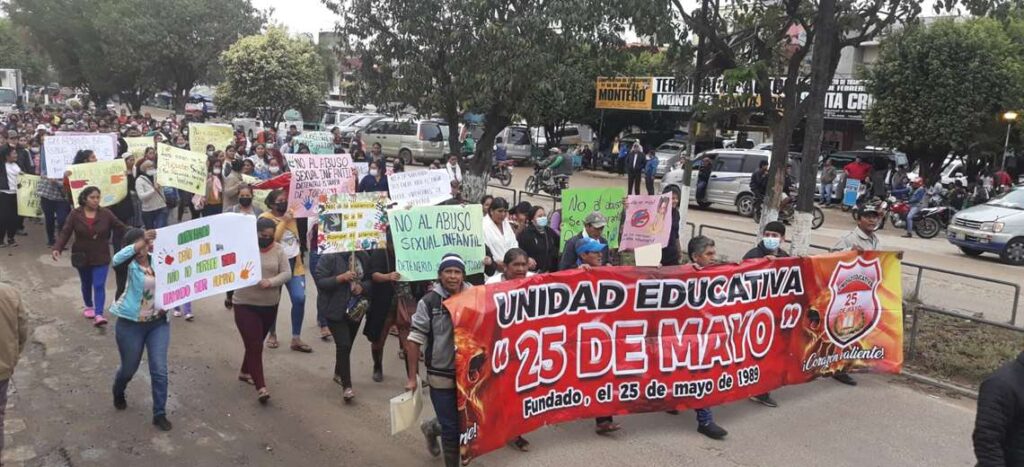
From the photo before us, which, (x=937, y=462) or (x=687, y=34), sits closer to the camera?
(x=937, y=462)

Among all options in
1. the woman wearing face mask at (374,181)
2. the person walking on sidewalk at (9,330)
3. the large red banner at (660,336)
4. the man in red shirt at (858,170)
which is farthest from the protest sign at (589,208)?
the man in red shirt at (858,170)

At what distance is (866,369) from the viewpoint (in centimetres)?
736

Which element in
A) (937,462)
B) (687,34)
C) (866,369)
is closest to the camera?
(937,462)

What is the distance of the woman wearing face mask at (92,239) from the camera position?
7.95 metres

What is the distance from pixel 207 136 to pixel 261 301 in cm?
987

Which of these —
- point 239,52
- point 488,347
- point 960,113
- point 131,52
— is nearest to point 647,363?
point 488,347

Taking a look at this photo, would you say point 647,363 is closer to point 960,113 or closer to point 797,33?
point 797,33

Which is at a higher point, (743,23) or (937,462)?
(743,23)

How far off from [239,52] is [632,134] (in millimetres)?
16394

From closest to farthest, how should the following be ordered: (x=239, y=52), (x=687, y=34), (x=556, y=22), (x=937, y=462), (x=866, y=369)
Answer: (x=937, y=462), (x=866, y=369), (x=687, y=34), (x=556, y=22), (x=239, y=52)

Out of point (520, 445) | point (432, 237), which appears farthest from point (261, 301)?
point (520, 445)

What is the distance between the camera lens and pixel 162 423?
5898mm

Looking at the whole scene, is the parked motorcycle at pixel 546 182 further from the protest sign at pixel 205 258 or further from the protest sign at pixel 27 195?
the protest sign at pixel 205 258

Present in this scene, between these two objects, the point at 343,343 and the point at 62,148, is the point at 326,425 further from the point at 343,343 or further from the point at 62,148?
the point at 62,148
